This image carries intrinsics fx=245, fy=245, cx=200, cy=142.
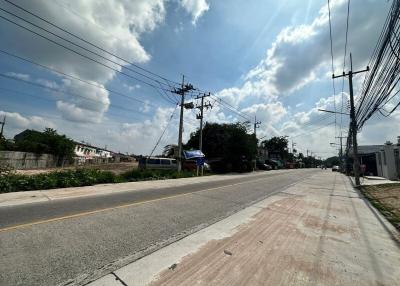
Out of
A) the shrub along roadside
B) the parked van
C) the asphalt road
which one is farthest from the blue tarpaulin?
the asphalt road

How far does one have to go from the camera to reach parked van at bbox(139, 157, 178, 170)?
30850 mm

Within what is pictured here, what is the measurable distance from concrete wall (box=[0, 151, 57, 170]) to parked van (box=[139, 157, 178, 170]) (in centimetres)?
1581

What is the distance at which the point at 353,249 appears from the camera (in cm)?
553

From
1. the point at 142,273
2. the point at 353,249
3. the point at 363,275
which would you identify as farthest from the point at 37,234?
the point at 353,249

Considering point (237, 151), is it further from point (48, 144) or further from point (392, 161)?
point (48, 144)

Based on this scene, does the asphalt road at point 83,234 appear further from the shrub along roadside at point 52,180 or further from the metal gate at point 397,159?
the metal gate at point 397,159

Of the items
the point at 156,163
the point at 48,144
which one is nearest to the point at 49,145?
Answer: the point at 48,144

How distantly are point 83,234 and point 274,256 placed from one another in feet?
13.2

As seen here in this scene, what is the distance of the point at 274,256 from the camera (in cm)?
475

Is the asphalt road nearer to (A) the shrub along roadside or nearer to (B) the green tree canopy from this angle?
(A) the shrub along roadside

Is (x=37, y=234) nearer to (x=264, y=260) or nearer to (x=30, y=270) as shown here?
(x=30, y=270)

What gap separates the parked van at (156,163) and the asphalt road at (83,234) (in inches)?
852

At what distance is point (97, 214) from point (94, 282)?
12.8ft

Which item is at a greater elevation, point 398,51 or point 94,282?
point 398,51
